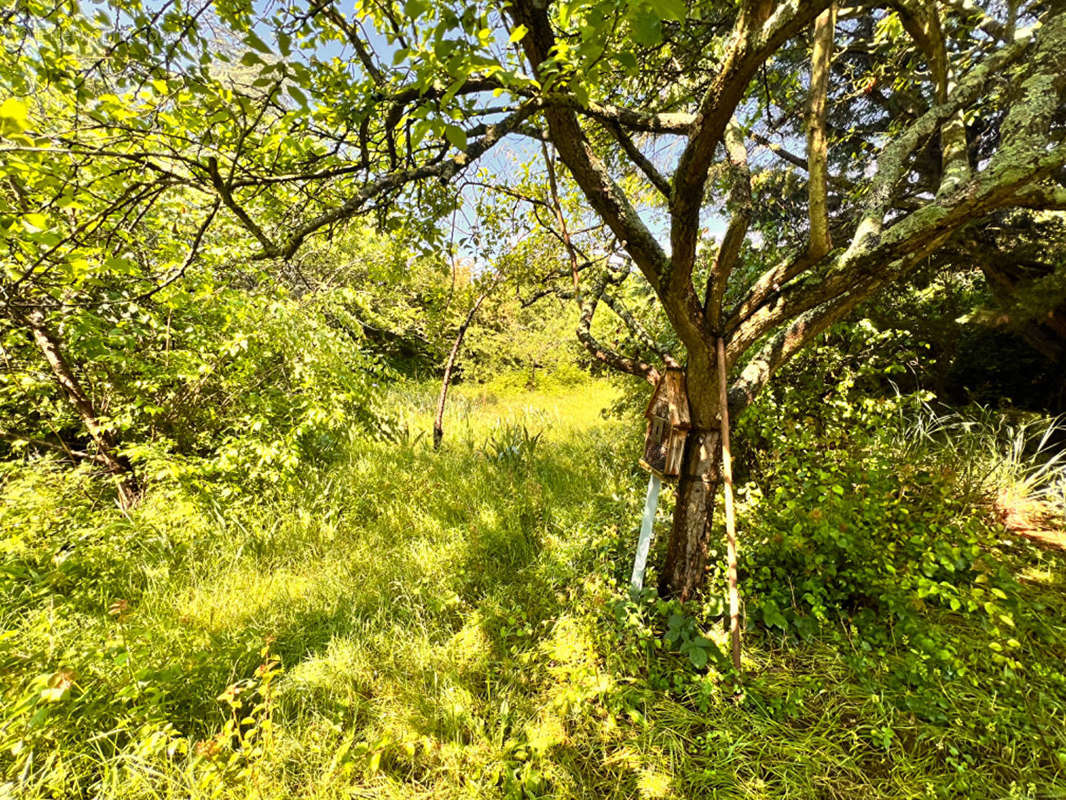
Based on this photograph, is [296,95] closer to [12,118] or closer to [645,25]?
[12,118]

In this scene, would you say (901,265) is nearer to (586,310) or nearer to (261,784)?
(586,310)

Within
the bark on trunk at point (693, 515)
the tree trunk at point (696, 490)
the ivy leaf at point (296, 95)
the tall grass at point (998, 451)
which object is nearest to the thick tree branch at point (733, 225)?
the tree trunk at point (696, 490)

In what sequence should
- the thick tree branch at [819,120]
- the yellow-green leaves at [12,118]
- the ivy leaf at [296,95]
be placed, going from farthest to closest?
the thick tree branch at [819,120]
the ivy leaf at [296,95]
the yellow-green leaves at [12,118]

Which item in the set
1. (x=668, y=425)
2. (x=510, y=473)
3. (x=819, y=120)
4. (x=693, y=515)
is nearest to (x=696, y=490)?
(x=693, y=515)

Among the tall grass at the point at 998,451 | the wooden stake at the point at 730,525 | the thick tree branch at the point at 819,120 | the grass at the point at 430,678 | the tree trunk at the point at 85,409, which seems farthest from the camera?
the tall grass at the point at 998,451

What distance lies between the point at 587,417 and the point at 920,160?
523 centimetres

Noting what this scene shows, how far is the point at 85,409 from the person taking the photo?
9.66ft

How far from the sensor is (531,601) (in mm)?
2557

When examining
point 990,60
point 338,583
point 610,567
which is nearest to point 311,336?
point 338,583

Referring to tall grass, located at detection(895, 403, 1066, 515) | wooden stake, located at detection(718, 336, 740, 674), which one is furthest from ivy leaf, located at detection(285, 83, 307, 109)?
tall grass, located at detection(895, 403, 1066, 515)

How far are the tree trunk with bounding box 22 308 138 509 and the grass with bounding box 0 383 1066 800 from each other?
0.22 m

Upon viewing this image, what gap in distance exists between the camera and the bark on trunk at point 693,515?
2.16m

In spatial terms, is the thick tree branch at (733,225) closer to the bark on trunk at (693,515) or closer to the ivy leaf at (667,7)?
the bark on trunk at (693,515)

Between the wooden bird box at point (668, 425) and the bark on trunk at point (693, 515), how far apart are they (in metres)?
0.10
